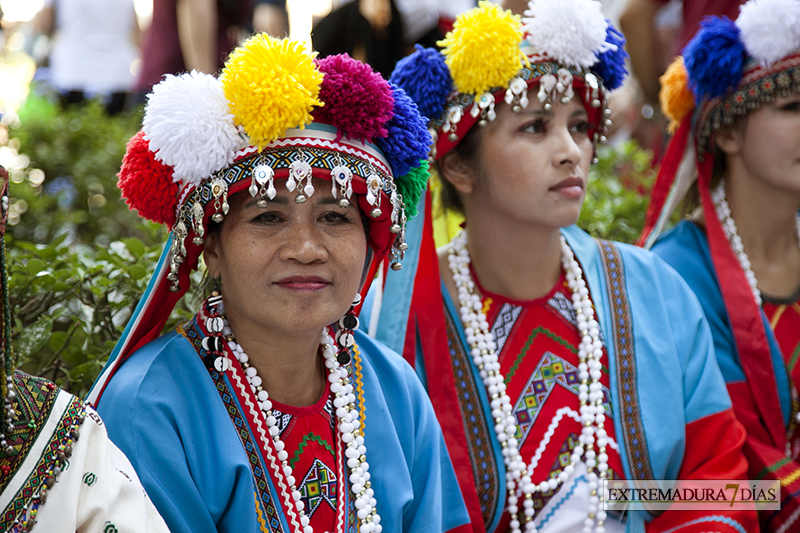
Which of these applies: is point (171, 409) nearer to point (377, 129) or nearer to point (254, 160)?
point (254, 160)

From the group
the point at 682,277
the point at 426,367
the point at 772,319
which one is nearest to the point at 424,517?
the point at 426,367

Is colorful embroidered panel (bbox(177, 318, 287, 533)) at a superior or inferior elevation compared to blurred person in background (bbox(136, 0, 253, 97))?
inferior

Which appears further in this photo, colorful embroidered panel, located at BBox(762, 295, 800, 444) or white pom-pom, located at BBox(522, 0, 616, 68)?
colorful embroidered panel, located at BBox(762, 295, 800, 444)

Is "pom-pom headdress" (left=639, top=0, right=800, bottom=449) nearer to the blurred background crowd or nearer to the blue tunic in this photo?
the blurred background crowd

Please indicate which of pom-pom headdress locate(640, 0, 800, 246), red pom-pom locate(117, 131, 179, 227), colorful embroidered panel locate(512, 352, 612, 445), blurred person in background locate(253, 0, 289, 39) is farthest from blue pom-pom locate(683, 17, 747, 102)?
blurred person in background locate(253, 0, 289, 39)

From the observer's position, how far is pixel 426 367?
8.53ft

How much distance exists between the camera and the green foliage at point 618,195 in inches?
146

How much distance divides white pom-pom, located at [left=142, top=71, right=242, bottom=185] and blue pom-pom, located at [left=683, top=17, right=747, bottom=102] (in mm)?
2055

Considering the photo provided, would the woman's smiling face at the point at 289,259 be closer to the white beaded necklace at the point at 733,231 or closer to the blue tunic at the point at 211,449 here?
the blue tunic at the point at 211,449

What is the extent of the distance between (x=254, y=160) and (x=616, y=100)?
Result: 12.6ft

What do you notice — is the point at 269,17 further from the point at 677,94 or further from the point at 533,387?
the point at 533,387

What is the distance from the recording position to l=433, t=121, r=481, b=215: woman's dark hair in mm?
2821

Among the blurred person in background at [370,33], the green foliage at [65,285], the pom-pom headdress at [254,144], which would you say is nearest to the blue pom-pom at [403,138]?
the pom-pom headdress at [254,144]

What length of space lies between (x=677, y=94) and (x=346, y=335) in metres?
2.00
